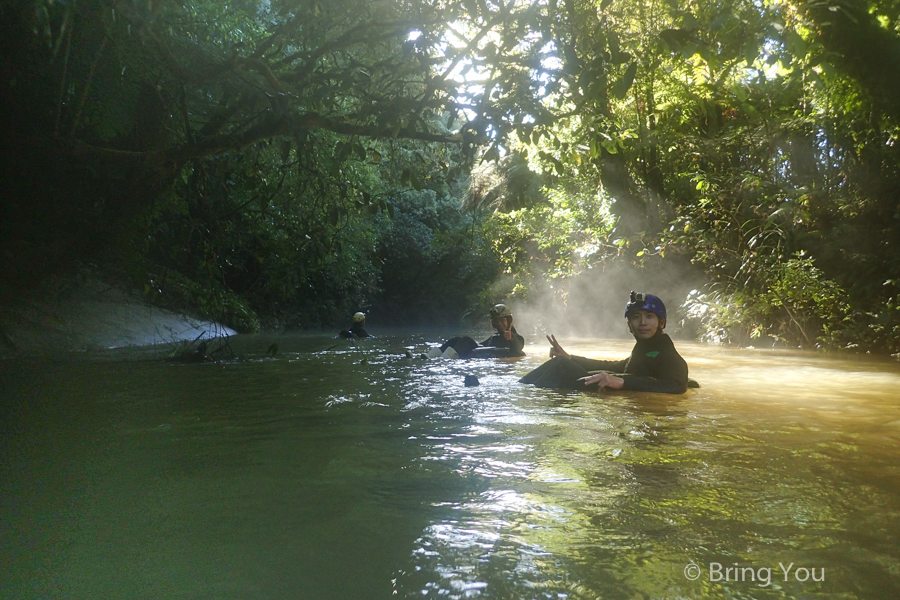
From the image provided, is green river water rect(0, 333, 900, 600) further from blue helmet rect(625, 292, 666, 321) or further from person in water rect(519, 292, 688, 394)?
blue helmet rect(625, 292, 666, 321)

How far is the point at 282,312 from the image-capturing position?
23.3 meters

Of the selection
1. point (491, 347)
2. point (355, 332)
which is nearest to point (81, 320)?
point (355, 332)

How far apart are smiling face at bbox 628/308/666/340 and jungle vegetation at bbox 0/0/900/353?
5.92 feet

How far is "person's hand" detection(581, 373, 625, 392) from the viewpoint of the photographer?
6.68m

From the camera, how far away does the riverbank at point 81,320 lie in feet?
35.1

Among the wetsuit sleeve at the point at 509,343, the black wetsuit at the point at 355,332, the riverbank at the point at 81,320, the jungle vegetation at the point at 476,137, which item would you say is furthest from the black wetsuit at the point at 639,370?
the black wetsuit at the point at 355,332

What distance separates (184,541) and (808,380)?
25.2ft

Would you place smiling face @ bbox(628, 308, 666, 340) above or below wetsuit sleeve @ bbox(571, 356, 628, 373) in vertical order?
above

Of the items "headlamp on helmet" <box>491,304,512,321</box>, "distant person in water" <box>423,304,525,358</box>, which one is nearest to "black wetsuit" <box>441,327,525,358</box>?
"distant person in water" <box>423,304,525,358</box>

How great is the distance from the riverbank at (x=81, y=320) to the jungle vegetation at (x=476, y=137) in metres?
0.71

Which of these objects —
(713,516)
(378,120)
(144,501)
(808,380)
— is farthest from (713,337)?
(144,501)

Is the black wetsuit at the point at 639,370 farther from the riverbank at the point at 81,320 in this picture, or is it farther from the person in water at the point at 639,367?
the riverbank at the point at 81,320

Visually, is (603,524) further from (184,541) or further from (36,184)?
(36,184)

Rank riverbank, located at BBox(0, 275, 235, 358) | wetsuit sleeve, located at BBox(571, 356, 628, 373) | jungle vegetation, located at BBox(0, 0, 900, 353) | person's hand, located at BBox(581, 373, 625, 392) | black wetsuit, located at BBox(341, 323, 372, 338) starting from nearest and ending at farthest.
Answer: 1. jungle vegetation, located at BBox(0, 0, 900, 353)
2. person's hand, located at BBox(581, 373, 625, 392)
3. wetsuit sleeve, located at BBox(571, 356, 628, 373)
4. riverbank, located at BBox(0, 275, 235, 358)
5. black wetsuit, located at BBox(341, 323, 372, 338)
